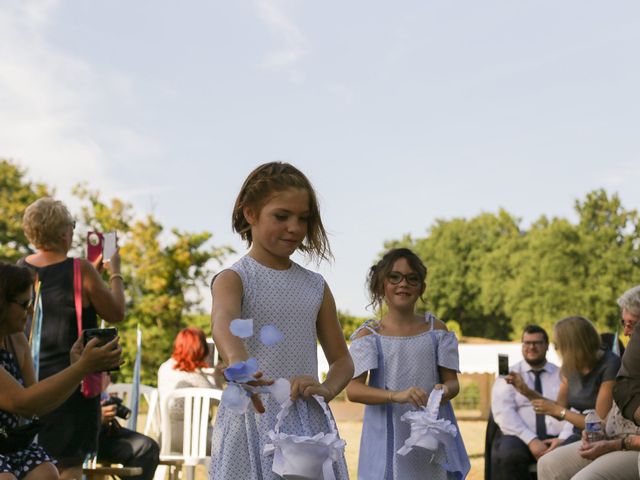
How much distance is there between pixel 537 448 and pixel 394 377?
2.65 meters

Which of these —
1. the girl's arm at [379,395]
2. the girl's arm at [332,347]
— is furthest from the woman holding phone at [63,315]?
the girl's arm at [332,347]

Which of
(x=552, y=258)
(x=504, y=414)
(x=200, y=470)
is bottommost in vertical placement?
(x=200, y=470)

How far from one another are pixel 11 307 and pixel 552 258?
160 ft

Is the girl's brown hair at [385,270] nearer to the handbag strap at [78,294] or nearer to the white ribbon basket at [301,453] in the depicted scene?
the handbag strap at [78,294]

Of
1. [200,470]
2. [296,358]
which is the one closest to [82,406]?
[296,358]

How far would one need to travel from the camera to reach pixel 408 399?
460cm

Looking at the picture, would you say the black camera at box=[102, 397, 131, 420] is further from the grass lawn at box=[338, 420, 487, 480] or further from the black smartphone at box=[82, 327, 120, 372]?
the black smartphone at box=[82, 327, 120, 372]

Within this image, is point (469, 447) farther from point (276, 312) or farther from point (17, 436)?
point (276, 312)

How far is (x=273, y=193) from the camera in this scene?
10.8ft

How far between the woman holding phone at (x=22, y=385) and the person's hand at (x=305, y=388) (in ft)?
2.63

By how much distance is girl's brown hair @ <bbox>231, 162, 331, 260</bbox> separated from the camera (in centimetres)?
330

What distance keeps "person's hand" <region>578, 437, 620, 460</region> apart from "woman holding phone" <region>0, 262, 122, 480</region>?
2933 millimetres

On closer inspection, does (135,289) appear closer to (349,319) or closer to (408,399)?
(349,319)

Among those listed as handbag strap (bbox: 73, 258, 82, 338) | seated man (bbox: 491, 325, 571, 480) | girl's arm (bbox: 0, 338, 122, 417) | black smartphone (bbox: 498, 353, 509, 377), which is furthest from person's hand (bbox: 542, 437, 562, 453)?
girl's arm (bbox: 0, 338, 122, 417)
